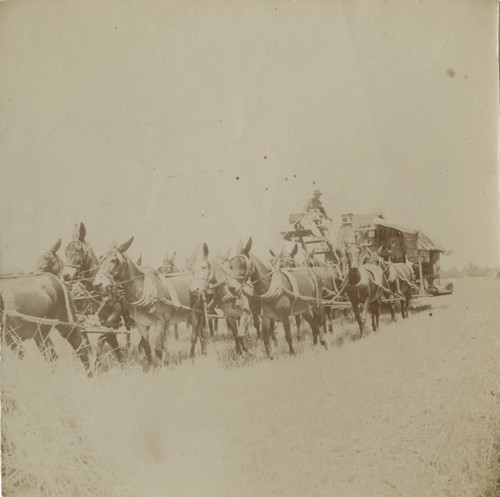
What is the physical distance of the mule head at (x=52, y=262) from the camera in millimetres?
2148

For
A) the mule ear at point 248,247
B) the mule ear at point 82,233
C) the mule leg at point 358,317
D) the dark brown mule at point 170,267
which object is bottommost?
the mule leg at point 358,317

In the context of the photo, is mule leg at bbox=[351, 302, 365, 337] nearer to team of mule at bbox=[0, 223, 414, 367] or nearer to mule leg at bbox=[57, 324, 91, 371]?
team of mule at bbox=[0, 223, 414, 367]

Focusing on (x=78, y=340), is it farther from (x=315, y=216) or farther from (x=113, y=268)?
(x=315, y=216)

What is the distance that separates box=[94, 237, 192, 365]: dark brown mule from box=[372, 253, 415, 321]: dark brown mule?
0.86 m

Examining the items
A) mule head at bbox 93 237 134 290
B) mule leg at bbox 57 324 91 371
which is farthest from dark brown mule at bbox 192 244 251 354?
mule leg at bbox 57 324 91 371

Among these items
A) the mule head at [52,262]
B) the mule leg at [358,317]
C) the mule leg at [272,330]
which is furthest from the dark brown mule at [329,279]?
the mule head at [52,262]

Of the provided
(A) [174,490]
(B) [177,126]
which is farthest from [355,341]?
(B) [177,126]

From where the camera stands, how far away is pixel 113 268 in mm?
2141

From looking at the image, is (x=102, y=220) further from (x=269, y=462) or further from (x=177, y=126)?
(x=269, y=462)

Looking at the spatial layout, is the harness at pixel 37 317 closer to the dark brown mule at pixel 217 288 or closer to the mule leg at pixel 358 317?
the dark brown mule at pixel 217 288

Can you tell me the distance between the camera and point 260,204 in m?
2.14

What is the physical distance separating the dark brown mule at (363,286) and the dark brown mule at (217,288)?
0.48 m

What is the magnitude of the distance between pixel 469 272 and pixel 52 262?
182cm

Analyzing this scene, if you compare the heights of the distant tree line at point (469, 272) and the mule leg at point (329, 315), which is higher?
the distant tree line at point (469, 272)
